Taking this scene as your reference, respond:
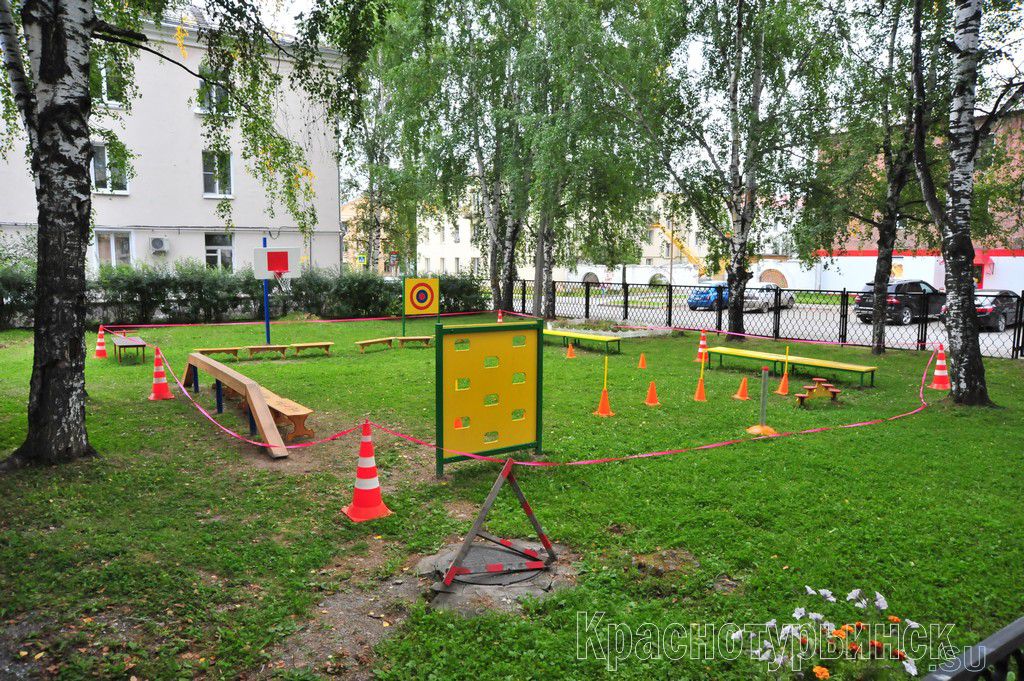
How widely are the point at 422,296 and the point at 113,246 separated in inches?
581

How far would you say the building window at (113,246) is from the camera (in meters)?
24.6

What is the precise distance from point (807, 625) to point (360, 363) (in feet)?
36.4

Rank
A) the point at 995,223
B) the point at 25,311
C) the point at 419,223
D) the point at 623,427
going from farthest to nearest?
the point at 419,223 < the point at 25,311 < the point at 995,223 < the point at 623,427

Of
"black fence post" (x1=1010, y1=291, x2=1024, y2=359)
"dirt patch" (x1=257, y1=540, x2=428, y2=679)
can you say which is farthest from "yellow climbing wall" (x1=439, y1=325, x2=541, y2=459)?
"black fence post" (x1=1010, y1=291, x2=1024, y2=359)

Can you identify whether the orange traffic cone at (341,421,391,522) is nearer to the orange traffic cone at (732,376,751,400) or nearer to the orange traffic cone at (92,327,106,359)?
the orange traffic cone at (732,376,751,400)

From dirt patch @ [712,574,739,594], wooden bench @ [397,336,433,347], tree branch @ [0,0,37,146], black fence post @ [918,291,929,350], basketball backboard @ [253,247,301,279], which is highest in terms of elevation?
tree branch @ [0,0,37,146]

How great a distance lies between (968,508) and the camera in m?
5.48

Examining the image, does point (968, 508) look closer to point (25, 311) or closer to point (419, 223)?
point (25, 311)

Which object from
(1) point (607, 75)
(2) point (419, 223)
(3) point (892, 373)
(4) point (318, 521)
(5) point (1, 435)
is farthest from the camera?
(2) point (419, 223)

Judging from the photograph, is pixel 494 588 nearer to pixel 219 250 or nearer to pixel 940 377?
pixel 940 377

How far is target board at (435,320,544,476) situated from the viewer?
6.41 meters

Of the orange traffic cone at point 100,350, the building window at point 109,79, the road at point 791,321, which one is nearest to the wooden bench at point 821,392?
the road at point 791,321

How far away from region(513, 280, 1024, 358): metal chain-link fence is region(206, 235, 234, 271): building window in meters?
12.0

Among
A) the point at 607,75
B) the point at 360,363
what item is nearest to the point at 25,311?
the point at 360,363
